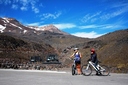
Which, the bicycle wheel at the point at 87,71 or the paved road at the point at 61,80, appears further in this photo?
the bicycle wheel at the point at 87,71

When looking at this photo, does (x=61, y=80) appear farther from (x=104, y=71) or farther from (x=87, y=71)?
(x=104, y=71)

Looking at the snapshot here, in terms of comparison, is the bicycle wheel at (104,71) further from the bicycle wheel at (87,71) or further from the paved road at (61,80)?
the paved road at (61,80)

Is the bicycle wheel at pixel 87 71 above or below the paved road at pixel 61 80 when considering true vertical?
above

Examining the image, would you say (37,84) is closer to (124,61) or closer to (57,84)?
(57,84)

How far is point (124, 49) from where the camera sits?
1369 inches

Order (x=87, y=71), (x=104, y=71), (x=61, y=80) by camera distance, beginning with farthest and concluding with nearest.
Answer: (x=87, y=71) < (x=104, y=71) < (x=61, y=80)

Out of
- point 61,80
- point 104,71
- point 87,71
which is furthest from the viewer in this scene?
point 87,71

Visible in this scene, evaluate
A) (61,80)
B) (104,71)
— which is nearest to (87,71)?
(104,71)

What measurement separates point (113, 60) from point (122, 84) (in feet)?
74.1

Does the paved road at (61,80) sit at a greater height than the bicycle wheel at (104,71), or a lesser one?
lesser

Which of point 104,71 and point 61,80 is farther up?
point 104,71

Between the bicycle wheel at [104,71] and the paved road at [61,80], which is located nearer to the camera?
the paved road at [61,80]

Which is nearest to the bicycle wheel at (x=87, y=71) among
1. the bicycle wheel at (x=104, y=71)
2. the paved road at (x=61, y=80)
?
the bicycle wheel at (x=104, y=71)

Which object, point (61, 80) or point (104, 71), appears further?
point (104, 71)
